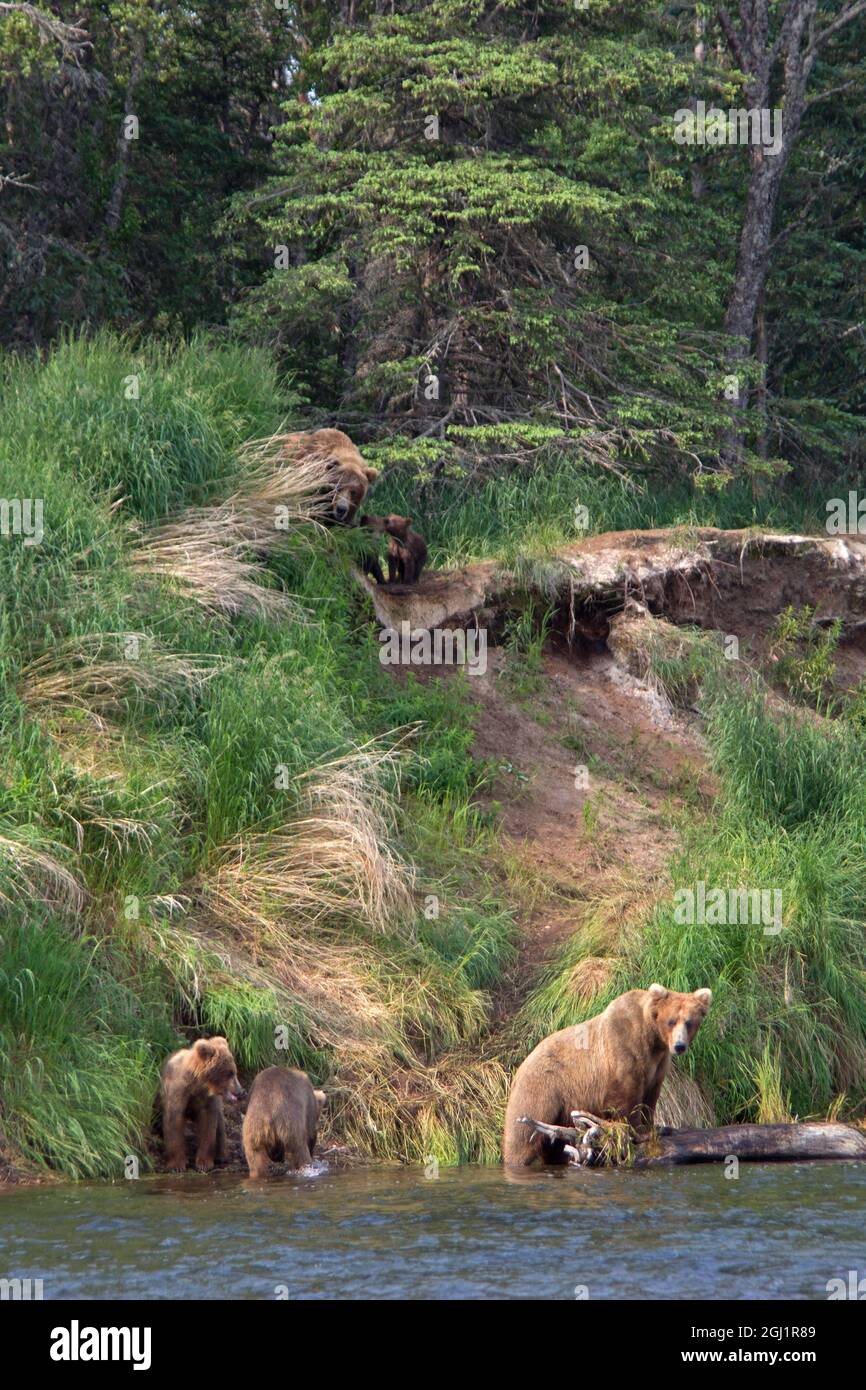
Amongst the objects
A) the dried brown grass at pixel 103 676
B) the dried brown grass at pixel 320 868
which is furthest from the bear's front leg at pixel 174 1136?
the dried brown grass at pixel 103 676

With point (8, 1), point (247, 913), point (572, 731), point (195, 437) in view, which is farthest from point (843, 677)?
point (8, 1)

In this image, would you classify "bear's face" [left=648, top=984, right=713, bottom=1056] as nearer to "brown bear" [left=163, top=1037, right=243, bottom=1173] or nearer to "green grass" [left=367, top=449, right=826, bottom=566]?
"brown bear" [left=163, top=1037, right=243, bottom=1173]

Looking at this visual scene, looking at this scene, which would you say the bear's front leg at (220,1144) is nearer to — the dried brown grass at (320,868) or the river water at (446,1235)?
the river water at (446,1235)

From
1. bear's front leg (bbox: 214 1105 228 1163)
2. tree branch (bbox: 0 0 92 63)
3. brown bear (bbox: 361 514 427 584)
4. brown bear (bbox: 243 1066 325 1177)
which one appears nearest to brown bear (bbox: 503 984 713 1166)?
brown bear (bbox: 243 1066 325 1177)

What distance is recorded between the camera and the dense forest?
31.9 ft

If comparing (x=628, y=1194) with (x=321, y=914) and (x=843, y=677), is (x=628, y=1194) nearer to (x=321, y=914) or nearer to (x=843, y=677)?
(x=321, y=914)

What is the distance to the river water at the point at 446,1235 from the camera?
639cm

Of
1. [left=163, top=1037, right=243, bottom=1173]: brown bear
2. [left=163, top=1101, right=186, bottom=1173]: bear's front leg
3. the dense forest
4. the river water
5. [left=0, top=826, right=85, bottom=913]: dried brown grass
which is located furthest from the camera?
the dense forest

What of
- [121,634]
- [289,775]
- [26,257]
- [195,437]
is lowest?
[289,775]

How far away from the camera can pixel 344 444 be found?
1389 centimetres

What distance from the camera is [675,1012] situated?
8.80 metres

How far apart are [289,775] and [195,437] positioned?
11.6ft

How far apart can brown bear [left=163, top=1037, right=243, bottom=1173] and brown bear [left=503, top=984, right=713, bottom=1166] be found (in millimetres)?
1601

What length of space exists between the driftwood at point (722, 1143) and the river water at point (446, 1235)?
173 mm
